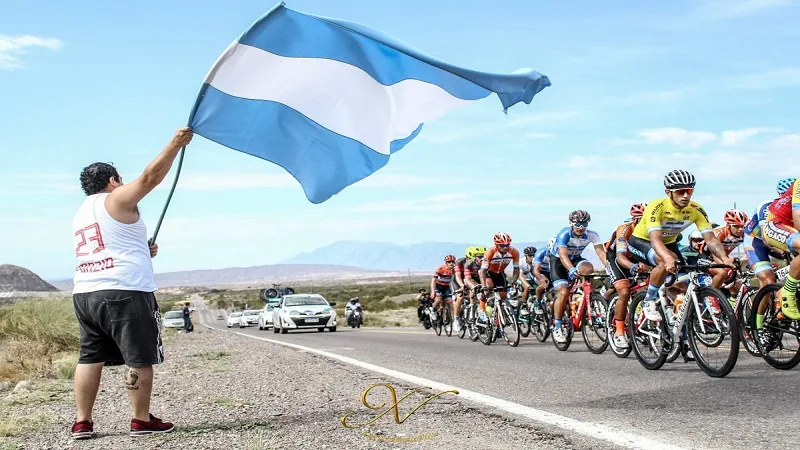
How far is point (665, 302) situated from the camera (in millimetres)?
9086

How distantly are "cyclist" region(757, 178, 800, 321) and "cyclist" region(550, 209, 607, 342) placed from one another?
11.6 ft

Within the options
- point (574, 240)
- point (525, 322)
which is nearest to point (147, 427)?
point (574, 240)

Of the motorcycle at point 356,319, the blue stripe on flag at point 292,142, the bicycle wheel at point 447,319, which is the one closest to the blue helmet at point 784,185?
the blue stripe on flag at point 292,142

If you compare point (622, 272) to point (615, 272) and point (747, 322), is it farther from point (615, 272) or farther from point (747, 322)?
point (747, 322)

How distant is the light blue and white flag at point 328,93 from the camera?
291 inches

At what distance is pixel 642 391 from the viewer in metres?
7.35

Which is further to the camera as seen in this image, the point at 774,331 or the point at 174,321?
the point at 174,321

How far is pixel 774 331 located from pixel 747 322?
680mm

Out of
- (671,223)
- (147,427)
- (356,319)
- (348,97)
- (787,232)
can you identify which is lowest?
(356,319)

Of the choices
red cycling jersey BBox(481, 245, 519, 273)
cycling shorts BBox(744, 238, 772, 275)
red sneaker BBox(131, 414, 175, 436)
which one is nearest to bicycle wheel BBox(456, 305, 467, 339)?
red cycling jersey BBox(481, 245, 519, 273)

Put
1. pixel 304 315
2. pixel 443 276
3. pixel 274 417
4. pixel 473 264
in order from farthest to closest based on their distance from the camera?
pixel 304 315 → pixel 443 276 → pixel 473 264 → pixel 274 417

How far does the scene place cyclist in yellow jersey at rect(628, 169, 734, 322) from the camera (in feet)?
28.9

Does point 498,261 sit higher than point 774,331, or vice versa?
point 498,261

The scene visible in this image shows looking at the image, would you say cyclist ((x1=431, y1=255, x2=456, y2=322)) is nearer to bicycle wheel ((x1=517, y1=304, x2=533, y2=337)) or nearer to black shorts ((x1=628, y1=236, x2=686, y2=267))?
bicycle wheel ((x1=517, y1=304, x2=533, y2=337))
